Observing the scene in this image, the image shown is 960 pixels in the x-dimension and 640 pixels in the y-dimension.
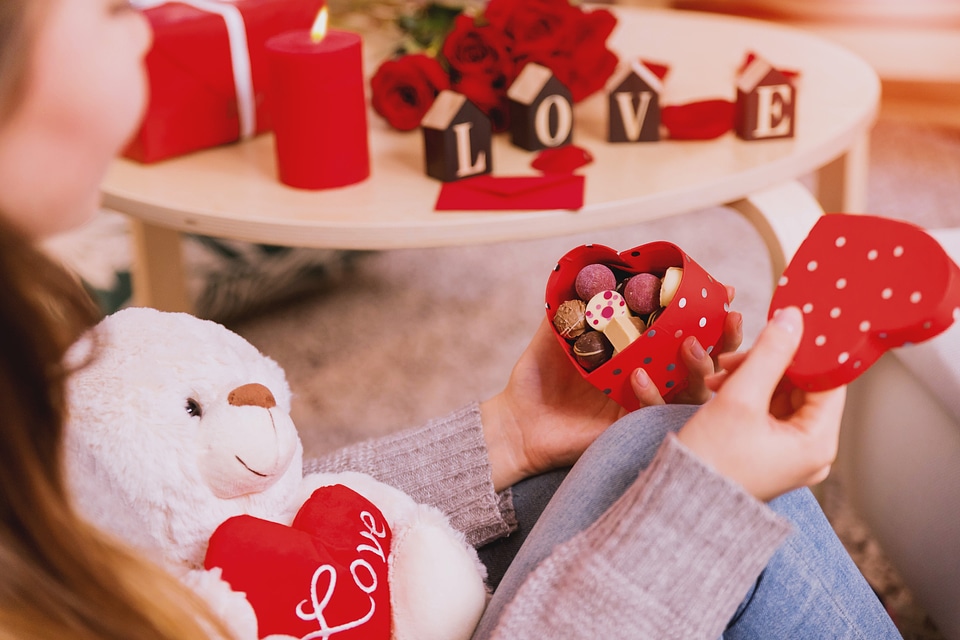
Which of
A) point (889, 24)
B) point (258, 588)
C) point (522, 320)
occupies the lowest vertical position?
point (522, 320)

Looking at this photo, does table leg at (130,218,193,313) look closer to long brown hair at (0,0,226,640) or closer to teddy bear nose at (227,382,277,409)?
teddy bear nose at (227,382,277,409)

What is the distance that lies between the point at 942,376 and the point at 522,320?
3.37 feet

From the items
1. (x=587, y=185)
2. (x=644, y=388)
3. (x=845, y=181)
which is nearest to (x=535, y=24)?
(x=587, y=185)

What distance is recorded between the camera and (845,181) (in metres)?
1.29

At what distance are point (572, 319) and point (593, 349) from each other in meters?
0.03

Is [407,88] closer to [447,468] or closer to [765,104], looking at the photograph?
[765,104]

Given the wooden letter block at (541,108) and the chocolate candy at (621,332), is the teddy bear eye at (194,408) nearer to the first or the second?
the chocolate candy at (621,332)

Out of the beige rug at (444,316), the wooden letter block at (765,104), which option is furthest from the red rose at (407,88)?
the beige rug at (444,316)

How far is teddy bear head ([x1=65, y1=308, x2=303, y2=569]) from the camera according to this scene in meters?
0.54

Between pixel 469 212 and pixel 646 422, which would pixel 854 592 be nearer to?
pixel 646 422

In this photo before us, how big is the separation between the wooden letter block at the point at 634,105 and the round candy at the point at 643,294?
452 mm

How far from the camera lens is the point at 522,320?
5.95ft

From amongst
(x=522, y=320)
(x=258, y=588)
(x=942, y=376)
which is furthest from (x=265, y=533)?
(x=522, y=320)

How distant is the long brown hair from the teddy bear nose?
0.12 m
